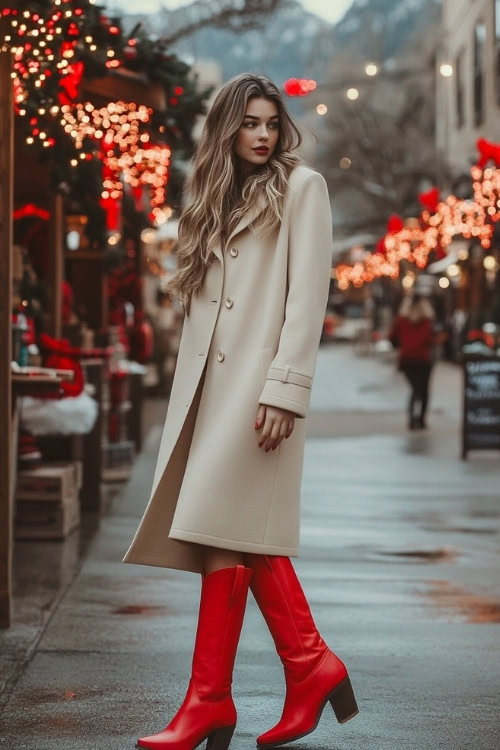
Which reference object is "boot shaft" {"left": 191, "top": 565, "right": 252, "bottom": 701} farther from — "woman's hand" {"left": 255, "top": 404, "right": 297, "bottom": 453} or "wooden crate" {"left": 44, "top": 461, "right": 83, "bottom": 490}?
"wooden crate" {"left": 44, "top": 461, "right": 83, "bottom": 490}

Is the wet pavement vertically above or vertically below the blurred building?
below

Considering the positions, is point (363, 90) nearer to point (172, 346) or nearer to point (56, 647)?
point (172, 346)

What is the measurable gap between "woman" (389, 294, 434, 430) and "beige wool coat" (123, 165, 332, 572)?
42.0 ft

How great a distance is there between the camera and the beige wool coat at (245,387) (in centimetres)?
410

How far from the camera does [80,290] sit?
40.7ft

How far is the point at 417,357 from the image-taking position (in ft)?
55.6

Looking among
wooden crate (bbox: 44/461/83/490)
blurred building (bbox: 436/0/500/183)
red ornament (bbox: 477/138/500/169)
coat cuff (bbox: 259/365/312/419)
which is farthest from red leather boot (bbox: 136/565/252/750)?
blurred building (bbox: 436/0/500/183)

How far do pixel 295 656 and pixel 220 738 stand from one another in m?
0.33

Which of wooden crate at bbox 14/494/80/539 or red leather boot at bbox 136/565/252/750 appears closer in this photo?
red leather boot at bbox 136/565/252/750

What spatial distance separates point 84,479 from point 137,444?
13.6 ft

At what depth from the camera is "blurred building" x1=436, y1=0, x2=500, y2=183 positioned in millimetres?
28688

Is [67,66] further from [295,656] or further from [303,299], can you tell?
[295,656]

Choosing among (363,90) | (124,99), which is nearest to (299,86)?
(124,99)

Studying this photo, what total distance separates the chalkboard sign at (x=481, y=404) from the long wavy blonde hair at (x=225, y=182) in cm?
974
